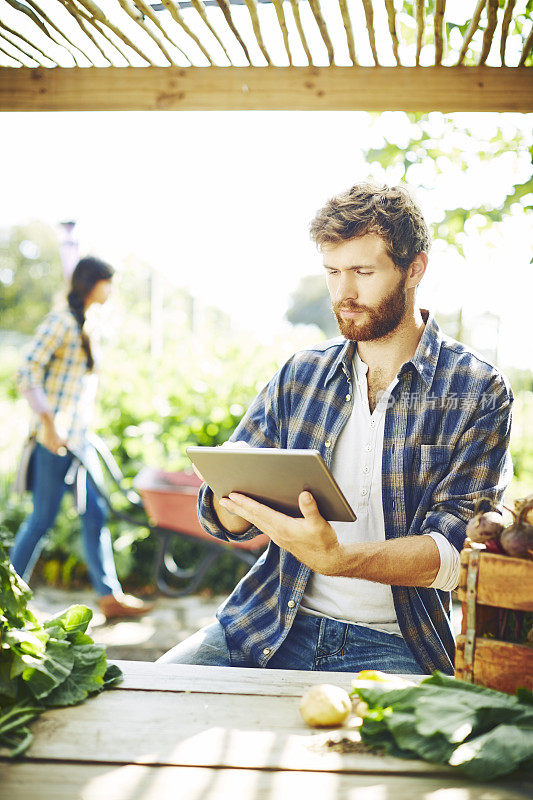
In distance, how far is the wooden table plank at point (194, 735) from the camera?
1.22m

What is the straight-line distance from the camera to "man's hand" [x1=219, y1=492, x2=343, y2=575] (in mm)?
1733

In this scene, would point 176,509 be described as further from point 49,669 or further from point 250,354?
point 49,669

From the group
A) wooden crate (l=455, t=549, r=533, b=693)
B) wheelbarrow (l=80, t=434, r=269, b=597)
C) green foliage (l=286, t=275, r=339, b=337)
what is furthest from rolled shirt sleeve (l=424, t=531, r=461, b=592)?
green foliage (l=286, t=275, r=339, b=337)

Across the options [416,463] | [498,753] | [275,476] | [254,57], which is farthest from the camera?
[254,57]

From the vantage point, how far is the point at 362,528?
209cm

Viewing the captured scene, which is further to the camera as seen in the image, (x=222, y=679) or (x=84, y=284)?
(x=84, y=284)

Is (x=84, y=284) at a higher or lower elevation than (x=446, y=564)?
higher

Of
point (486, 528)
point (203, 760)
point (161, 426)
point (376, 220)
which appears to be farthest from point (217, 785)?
point (161, 426)

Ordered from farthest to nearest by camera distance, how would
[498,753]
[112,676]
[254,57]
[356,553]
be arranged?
1. [254,57]
2. [356,553]
3. [112,676]
4. [498,753]

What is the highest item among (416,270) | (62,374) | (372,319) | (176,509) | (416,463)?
(416,270)

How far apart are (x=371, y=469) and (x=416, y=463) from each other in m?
0.13

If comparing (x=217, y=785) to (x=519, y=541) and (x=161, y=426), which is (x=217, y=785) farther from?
(x=161, y=426)

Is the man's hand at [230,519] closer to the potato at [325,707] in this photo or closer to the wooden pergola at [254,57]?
the potato at [325,707]

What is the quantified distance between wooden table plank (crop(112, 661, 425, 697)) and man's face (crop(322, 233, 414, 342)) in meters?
1.00
